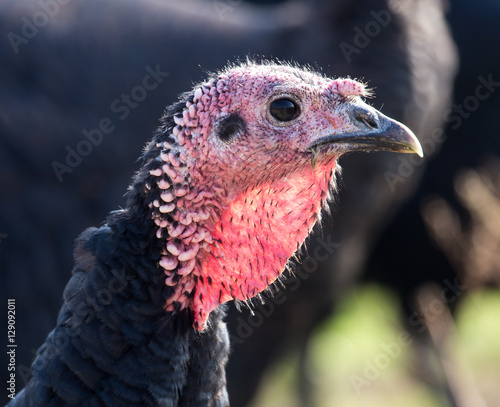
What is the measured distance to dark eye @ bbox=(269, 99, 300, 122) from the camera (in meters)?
2.42

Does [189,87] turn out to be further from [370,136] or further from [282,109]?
[370,136]

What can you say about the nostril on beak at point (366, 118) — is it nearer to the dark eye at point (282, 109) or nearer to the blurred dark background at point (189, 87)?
the dark eye at point (282, 109)

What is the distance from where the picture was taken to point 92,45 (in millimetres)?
4684

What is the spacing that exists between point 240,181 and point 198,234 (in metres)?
0.25

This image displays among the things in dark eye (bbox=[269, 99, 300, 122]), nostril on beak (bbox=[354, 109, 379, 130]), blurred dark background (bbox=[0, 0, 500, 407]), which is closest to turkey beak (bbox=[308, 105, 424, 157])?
nostril on beak (bbox=[354, 109, 379, 130])

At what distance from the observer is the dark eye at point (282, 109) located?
242cm

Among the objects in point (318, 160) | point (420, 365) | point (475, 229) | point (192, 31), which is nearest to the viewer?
point (318, 160)

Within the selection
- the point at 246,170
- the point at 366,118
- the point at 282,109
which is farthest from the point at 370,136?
the point at 246,170

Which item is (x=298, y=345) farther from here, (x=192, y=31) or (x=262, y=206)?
(x=262, y=206)

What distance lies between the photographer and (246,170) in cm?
241

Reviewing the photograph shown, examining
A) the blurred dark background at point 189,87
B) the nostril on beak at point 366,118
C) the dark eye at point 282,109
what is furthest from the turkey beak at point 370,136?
the blurred dark background at point 189,87

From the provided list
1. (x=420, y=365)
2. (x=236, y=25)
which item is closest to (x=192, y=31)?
(x=236, y=25)

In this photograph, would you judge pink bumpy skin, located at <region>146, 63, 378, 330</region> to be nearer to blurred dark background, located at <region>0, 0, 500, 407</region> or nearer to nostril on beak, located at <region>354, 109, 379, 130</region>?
nostril on beak, located at <region>354, 109, 379, 130</region>

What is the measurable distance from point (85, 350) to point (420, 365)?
5.37 metres
